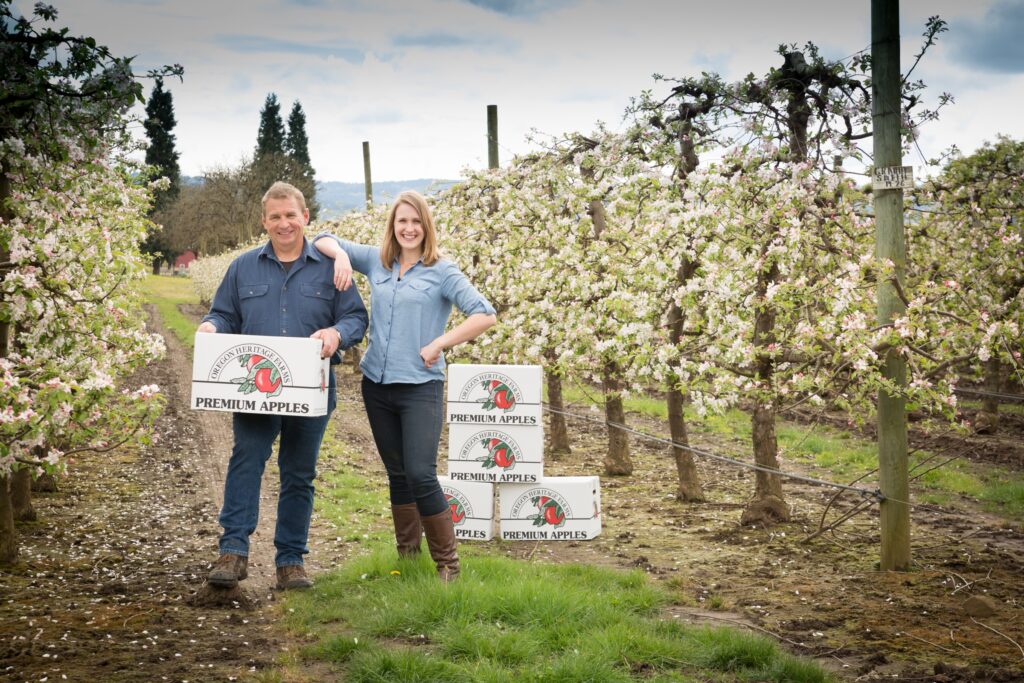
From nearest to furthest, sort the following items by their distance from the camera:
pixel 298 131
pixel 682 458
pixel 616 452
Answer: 1. pixel 682 458
2. pixel 616 452
3. pixel 298 131

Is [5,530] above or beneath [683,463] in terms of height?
above

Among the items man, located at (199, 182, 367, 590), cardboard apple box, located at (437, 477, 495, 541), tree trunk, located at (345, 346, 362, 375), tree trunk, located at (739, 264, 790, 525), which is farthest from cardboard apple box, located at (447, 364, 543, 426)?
tree trunk, located at (345, 346, 362, 375)

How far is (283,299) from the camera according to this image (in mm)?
5535

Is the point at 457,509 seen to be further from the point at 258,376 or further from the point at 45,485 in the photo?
the point at 45,485

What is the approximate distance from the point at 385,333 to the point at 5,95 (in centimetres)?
264

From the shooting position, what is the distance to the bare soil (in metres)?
4.64

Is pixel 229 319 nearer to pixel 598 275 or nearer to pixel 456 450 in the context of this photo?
pixel 456 450

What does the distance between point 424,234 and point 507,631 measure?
2.35 meters

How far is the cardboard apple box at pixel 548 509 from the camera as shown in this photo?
7.55 m

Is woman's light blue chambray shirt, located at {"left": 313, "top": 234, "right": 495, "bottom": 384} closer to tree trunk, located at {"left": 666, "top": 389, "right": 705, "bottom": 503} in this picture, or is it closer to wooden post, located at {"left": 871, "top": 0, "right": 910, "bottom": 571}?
wooden post, located at {"left": 871, "top": 0, "right": 910, "bottom": 571}

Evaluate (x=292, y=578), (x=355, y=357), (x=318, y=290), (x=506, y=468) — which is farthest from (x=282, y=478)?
(x=355, y=357)

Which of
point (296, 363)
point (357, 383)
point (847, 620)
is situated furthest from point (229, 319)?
point (357, 383)

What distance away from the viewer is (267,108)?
270 feet

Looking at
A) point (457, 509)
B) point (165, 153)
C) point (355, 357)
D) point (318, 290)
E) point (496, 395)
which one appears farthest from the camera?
point (165, 153)
